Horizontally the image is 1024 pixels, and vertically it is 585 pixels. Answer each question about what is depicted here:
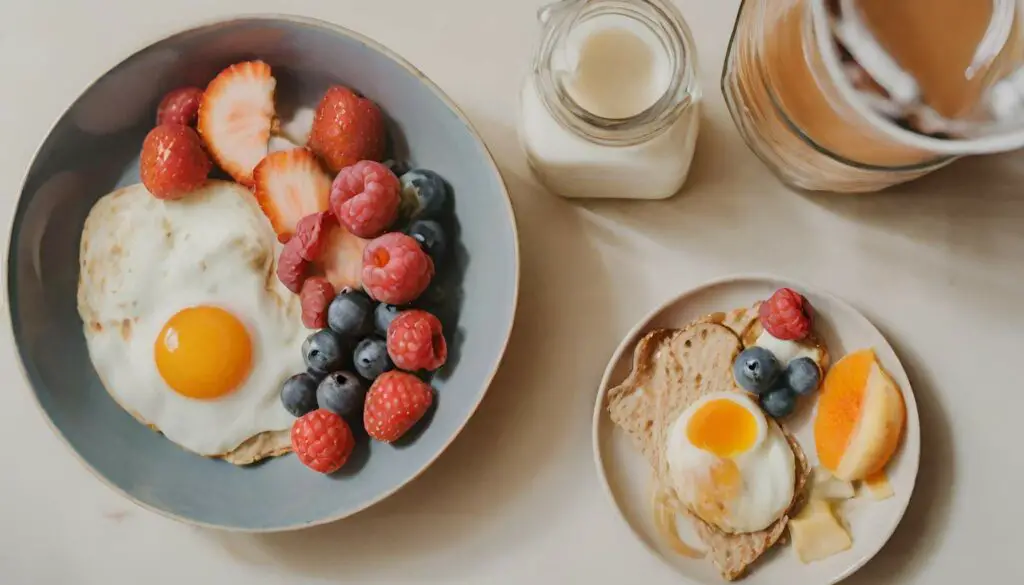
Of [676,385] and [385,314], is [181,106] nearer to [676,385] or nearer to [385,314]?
[385,314]

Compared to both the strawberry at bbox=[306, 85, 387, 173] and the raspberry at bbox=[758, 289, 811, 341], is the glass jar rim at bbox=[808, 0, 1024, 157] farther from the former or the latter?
the strawberry at bbox=[306, 85, 387, 173]

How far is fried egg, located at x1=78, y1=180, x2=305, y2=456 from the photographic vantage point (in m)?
1.02

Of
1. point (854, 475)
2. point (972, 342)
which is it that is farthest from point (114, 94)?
point (972, 342)

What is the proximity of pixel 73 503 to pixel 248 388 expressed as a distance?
281mm

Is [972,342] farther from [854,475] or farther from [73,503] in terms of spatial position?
[73,503]

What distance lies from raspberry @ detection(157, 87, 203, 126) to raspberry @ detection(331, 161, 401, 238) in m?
0.20

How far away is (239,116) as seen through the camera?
103 centimetres

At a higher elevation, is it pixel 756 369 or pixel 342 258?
pixel 342 258

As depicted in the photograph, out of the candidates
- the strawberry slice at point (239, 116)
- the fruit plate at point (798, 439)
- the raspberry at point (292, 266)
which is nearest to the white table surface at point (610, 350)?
the fruit plate at point (798, 439)

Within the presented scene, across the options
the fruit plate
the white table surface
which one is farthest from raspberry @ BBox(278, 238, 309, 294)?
the fruit plate

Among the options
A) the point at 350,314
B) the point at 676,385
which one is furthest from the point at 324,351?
the point at 676,385

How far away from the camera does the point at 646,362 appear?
40.1 inches

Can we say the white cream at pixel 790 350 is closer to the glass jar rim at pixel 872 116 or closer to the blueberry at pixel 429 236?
the glass jar rim at pixel 872 116

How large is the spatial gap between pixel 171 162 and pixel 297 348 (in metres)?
0.25
